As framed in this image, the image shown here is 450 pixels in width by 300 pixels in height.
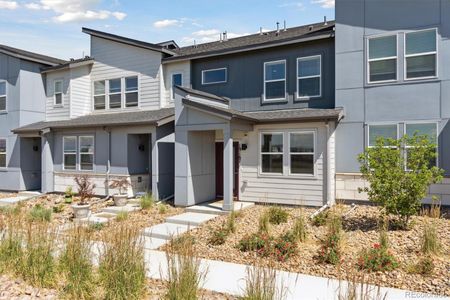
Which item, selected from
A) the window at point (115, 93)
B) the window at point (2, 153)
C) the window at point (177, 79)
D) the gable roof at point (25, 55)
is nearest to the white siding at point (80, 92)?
the window at point (115, 93)

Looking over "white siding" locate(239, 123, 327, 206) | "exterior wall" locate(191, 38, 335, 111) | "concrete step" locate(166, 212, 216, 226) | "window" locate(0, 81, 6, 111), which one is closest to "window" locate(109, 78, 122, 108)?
"exterior wall" locate(191, 38, 335, 111)

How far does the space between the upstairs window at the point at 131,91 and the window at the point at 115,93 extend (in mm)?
441

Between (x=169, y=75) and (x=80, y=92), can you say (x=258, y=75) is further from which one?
(x=80, y=92)

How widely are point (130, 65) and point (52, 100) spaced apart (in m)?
5.47

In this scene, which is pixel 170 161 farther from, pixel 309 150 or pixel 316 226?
pixel 316 226

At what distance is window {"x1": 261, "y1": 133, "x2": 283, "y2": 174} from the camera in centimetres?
1238

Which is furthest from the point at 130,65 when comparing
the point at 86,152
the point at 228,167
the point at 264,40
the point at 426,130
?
the point at 426,130

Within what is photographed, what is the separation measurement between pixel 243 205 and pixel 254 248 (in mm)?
5125

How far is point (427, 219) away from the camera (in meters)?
9.02

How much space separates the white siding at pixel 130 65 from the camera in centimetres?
1592

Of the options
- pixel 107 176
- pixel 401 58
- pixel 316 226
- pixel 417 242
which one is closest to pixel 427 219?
pixel 417 242

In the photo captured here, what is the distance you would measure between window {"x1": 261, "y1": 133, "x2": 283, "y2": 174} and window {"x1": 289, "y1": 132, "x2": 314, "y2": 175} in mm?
430

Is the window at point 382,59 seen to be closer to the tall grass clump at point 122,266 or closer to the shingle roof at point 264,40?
the shingle roof at point 264,40

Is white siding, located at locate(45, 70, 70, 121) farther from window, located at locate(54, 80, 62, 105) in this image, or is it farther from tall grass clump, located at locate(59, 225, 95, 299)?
tall grass clump, located at locate(59, 225, 95, 299)
